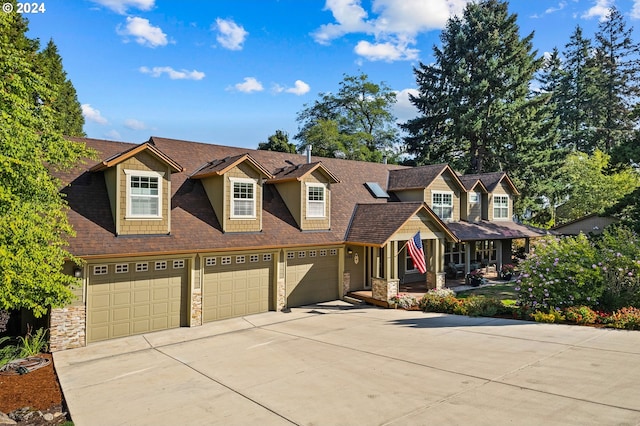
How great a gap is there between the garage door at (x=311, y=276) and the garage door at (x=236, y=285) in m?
1.06

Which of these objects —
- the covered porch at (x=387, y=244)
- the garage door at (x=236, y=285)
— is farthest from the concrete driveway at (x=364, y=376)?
the covered porch at (x=387, y=244)

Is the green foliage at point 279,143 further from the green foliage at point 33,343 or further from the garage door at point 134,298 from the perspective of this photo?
the green foliage at point 33,343

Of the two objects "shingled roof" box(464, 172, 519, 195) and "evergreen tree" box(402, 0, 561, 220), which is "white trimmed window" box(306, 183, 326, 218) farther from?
"evergreen tree" box(402, 0, 561, 220)

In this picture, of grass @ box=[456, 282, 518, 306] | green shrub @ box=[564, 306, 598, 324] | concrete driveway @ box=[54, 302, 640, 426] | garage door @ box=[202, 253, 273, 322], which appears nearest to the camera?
concrete driveway @ box=[54, 302, 640, 426]

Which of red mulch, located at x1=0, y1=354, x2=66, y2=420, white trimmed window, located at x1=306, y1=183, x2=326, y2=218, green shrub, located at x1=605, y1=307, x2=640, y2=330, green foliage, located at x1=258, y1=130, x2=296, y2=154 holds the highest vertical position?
green foliage, located at x1=258, y1=130, x2=296, y2=154

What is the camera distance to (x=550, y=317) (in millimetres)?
12375

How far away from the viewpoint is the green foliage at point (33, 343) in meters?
10.5

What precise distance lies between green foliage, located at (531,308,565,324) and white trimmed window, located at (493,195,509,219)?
522 inches

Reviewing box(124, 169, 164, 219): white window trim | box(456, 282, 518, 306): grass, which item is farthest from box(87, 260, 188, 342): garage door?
box(456, 282, 518, 306): grass

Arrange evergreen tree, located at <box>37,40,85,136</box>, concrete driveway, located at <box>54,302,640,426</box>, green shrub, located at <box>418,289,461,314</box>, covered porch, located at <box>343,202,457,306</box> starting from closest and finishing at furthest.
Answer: concrete driveway, located at <box>54,302,640,426</box> < green shrub, located at <box>418,289,461,314</box> < covered porch, located at <box>343,202,457,306</box> < evergreen tree, located at <box>37,40,85,136</box>

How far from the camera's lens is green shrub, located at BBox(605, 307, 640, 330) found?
1092 cm

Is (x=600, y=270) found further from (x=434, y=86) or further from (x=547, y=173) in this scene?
(x=434, y=86)

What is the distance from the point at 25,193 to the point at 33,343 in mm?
4831

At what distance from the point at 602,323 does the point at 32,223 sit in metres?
14.7
